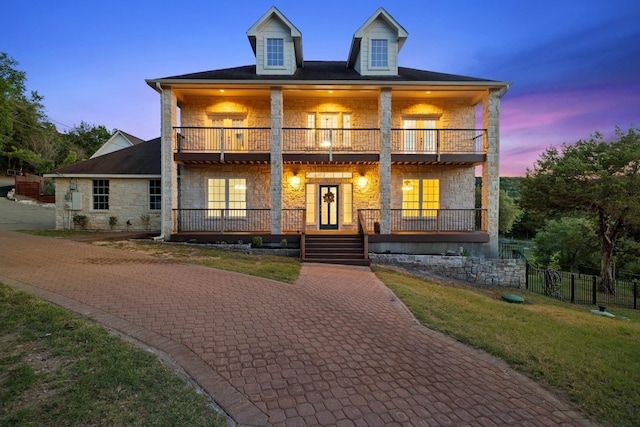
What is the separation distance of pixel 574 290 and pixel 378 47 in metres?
14.7

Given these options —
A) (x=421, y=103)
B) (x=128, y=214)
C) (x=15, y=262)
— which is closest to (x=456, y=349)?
(x=15, y=262)

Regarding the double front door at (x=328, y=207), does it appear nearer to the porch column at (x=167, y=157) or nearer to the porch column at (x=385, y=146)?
the porch column at (x=385, y=146)

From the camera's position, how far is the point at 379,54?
1500 centimetres

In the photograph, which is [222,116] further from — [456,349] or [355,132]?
[456,349]

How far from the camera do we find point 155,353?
160 inches

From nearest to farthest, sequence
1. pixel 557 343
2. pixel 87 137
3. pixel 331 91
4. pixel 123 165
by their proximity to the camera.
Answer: pixel 557 343, pixel 331 91, pixel 123 165, pixel 87 137

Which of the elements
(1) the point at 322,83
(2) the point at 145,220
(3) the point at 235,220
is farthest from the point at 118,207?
(1) the point at 322,83

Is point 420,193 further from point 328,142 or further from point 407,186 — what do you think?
point 328,142

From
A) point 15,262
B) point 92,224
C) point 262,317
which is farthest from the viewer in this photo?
point 92,224

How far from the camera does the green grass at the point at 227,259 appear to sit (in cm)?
919

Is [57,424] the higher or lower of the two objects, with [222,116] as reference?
lower

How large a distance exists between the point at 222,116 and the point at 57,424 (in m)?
14.3

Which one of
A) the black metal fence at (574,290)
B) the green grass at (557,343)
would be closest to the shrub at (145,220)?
the green grass at (557,343)

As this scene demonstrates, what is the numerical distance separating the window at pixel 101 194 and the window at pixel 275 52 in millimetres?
10976
